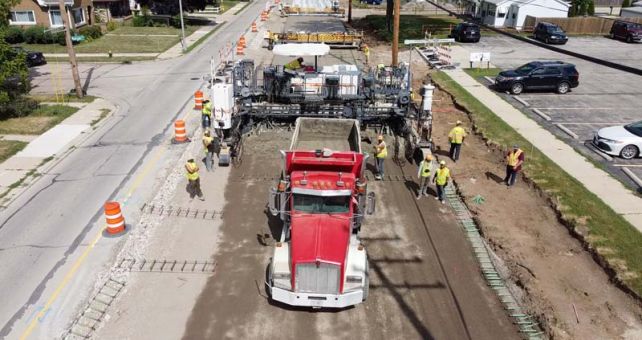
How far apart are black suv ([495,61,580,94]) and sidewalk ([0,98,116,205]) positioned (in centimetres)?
2281

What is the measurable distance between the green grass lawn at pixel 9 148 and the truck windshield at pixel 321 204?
1446 centimetres

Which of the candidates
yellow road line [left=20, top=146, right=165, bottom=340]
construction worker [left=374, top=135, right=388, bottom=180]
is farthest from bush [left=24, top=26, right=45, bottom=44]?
construction worker [left=374, top=135, right=388, bottom=180]

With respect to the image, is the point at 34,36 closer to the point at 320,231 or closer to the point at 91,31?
the point at 91,31

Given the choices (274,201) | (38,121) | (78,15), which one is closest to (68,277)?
(274,201)

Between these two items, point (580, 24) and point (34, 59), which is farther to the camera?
point (580, 24)

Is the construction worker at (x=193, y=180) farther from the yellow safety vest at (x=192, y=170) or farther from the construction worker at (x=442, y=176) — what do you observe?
the construction worker at (x=442, y=176)

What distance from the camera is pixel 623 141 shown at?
19906 mm

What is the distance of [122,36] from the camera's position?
165ft

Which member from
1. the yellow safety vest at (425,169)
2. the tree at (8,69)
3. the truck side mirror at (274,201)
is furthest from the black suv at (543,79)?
the tree at (8,69)

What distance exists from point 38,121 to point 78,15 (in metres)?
32.5

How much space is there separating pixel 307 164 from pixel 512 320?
5947 millimetres

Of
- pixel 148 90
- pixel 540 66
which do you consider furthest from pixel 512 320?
pixel 148 90

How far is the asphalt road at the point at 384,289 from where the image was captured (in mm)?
10711

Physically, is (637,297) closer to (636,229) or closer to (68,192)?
(636,229)
